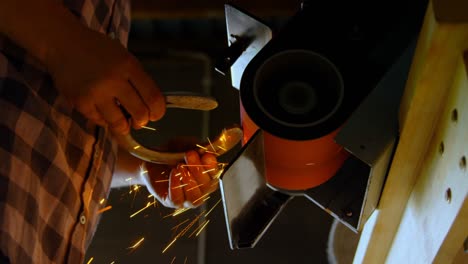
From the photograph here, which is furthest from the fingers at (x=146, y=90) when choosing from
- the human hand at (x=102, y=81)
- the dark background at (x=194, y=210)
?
the dark background at (x=194, y=210)

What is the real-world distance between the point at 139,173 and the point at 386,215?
25.5 inches

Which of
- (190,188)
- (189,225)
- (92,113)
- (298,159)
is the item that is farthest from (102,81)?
(189,225)

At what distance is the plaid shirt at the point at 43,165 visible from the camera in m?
0.71

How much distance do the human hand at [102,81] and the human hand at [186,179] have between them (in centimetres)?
21

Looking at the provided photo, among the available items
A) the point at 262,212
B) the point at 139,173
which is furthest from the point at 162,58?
the point at 262,212

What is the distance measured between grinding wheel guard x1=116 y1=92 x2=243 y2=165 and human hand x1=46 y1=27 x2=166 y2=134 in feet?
0.11

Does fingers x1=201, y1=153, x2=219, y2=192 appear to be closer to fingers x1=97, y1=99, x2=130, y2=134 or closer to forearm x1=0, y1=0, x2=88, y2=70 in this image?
fingers x1=97, y1=99, x2=130, y2=134

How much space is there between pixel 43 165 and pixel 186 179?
409 millimetres

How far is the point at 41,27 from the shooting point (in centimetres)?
79

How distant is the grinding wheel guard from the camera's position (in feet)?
2.72

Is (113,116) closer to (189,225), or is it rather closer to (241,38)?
(241,38)

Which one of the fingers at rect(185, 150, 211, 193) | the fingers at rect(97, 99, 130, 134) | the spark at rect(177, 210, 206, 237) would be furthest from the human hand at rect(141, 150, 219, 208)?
the spark at rect(177, 210, 206, 237)

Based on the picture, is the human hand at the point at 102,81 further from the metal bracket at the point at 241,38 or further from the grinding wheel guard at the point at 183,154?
the metal bracket at the point at 241,38

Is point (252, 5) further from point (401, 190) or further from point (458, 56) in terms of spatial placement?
point (458, 56)
